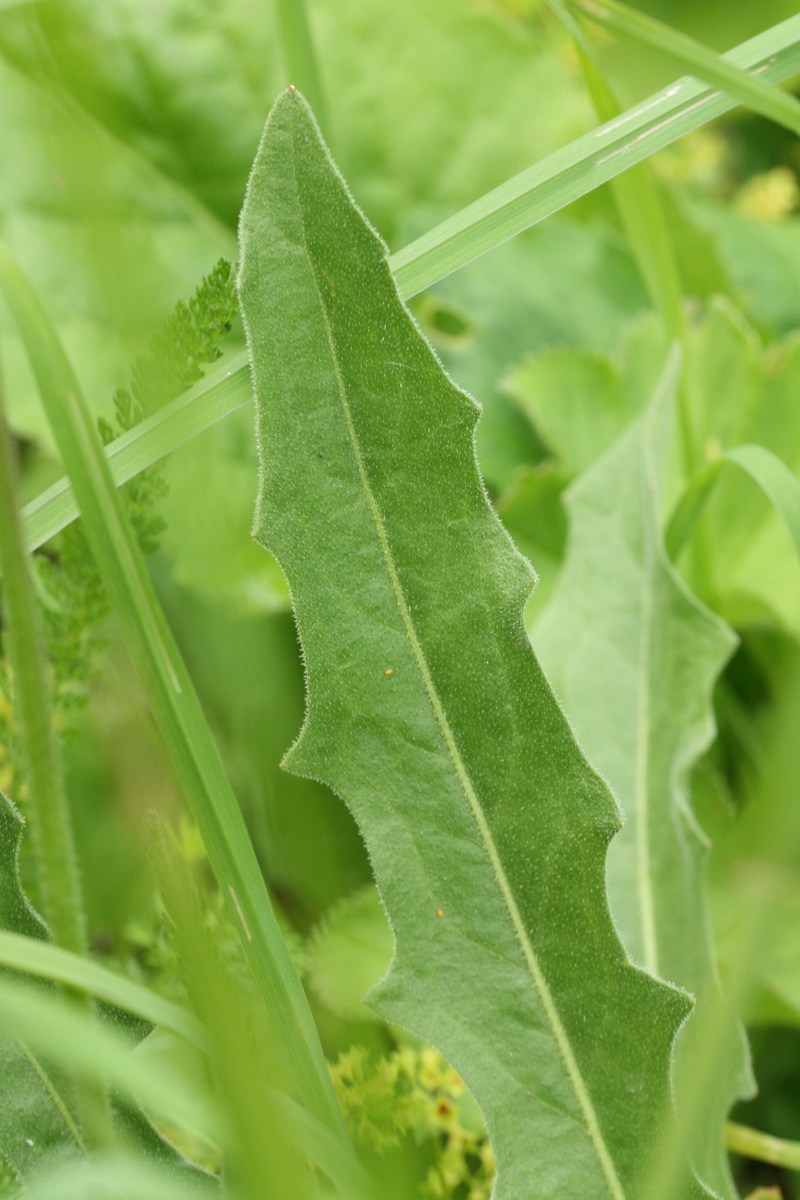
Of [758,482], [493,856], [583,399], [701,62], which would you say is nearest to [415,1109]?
[493,856]

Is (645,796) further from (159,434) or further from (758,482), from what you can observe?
(159,434)

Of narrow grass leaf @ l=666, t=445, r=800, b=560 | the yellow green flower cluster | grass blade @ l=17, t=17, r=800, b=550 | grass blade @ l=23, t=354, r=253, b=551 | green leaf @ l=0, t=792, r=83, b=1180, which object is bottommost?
the yellow green flower cluster

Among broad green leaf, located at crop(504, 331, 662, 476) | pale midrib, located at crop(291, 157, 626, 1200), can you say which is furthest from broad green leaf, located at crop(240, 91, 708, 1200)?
broad green leaf, located at crop(504, 331, 662, 476)

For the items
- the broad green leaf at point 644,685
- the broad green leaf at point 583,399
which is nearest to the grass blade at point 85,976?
the broad green leaf at point 644,685

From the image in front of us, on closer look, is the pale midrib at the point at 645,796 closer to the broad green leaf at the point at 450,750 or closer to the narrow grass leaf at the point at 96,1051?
→ the broad green leaf at the point at 450,750

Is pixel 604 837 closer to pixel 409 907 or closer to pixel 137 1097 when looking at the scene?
pixel 409 907

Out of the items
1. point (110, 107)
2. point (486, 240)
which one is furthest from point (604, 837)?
point (110, 107)

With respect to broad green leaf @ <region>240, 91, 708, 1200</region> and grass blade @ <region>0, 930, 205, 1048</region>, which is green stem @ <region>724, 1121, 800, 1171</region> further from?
grass blade @ <region>0, 930, 205, 1048</region>
